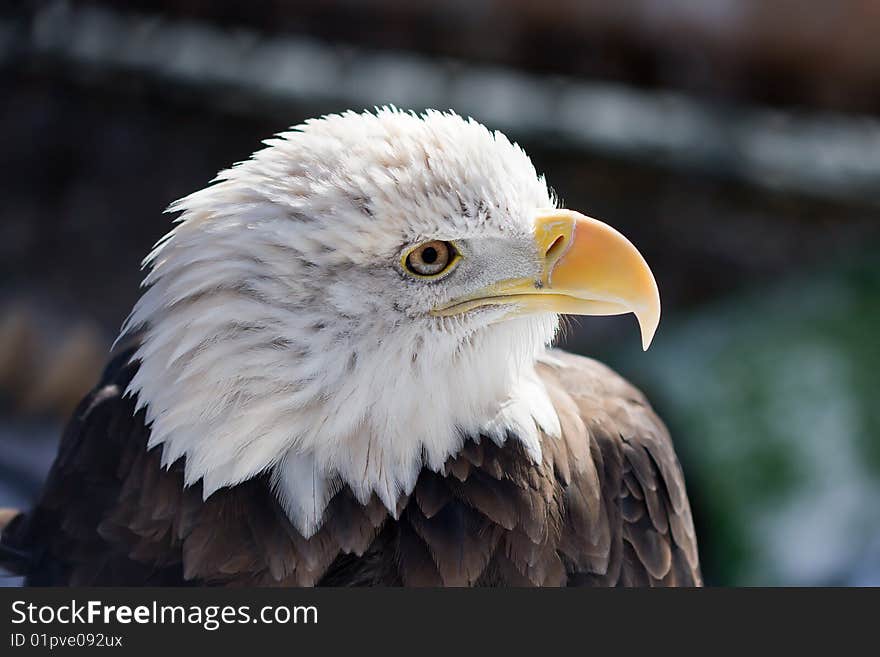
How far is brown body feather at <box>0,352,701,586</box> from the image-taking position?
1774 mm

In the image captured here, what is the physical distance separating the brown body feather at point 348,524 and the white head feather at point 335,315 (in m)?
0.05

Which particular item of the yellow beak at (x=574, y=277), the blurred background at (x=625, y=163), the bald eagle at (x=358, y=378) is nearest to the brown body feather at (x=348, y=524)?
the bald eagle at (x=358, y=378)

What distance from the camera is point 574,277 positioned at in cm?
171

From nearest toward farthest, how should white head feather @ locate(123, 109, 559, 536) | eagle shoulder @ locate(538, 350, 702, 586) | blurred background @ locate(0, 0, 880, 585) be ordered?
white head feather @ locate(123, 109, 559, 536) < eagle shoulder @ locate(538, 350, 702, 586) < blurred background @ locate(0, 0, 880, 585)

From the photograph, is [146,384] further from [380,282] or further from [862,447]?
[862,447]

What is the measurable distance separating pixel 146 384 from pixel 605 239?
0.79m

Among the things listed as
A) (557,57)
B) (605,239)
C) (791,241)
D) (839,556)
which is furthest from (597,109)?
(605,239)

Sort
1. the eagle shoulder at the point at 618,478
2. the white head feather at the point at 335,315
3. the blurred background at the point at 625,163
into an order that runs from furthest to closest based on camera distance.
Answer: the blurred background at the point at 625,163 < the eagle shoulder at the point at 618,478 < the white head feather at the point at 335,315

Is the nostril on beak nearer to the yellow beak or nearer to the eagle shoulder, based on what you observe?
the yellow beak

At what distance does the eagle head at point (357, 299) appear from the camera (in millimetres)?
1646

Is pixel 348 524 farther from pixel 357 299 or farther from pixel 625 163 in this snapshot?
pixel 625 163

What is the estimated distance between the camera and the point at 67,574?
6.15ft

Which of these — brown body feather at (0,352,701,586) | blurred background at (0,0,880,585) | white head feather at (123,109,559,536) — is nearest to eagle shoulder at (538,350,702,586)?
brown body feather at (0,352,701,586)

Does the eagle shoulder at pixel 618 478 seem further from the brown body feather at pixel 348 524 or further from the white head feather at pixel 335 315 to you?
the white head feather at pixel 335 315
